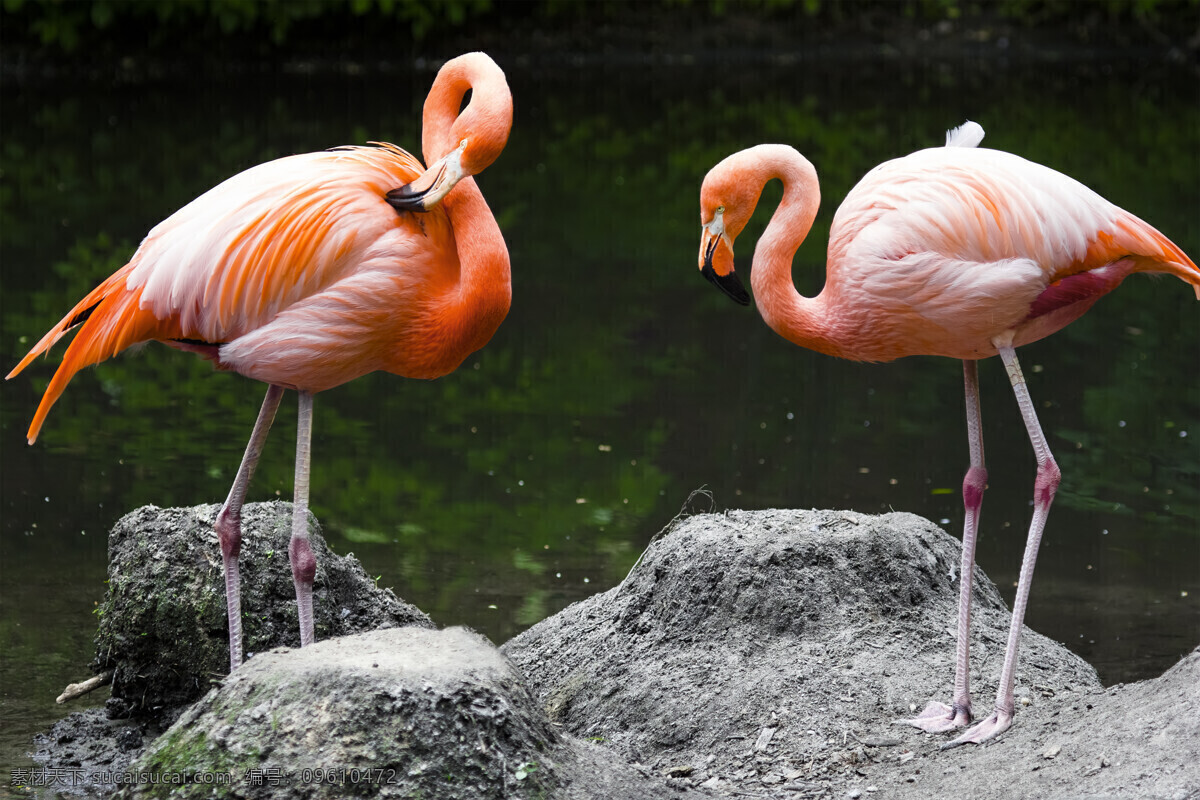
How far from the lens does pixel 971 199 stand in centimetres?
427

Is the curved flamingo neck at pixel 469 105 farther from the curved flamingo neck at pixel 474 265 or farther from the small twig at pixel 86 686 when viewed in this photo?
the small twig at pixel 86 686

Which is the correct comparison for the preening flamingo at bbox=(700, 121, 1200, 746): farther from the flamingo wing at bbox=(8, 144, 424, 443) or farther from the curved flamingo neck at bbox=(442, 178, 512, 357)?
the flamingo wing at bbox=(8, 144, 424, 443)

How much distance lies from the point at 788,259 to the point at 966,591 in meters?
1.21

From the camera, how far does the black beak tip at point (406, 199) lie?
433cm

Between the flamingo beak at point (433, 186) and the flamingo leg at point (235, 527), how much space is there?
80 cm

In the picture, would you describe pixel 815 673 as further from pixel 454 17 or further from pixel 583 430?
pixel 454 17

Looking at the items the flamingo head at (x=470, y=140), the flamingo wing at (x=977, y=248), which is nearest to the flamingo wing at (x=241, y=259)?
the flamingo head at (x=470, y=140)

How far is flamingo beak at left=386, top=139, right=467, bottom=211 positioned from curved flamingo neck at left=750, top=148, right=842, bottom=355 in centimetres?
96

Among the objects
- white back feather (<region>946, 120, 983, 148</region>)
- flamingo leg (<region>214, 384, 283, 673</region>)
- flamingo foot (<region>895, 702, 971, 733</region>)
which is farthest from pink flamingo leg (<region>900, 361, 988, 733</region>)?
flamingo leg (<region>214, 384, 283, 673</region>)

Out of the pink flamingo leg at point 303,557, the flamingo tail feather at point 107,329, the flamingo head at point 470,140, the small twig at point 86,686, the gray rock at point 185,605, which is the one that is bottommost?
the small twig at point 86,686

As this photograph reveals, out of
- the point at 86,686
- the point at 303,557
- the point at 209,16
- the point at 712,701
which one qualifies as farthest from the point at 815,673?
the point at 209,16

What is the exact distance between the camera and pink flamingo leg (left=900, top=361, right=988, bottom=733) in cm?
452

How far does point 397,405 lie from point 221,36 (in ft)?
51.7

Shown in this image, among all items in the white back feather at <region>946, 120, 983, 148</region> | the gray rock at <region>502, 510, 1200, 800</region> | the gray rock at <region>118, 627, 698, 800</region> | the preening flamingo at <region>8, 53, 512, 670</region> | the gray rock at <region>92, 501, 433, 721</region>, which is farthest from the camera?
the gray rock at <region>92, 501, 433, 721</region>
